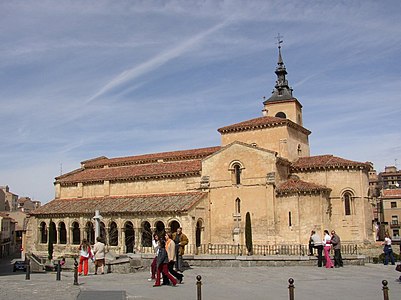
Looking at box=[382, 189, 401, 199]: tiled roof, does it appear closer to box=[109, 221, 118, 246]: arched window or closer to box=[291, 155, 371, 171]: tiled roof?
box=[291, 155, 371, 171]: tiled roof

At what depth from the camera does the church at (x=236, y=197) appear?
35.2 meters

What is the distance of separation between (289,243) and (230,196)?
6332mm

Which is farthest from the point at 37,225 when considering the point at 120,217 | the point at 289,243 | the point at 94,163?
the point at 289,243

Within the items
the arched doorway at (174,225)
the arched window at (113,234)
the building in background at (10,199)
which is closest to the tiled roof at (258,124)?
the arched doorway at (174,225)

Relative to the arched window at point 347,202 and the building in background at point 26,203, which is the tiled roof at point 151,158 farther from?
the building in background at point 26,203

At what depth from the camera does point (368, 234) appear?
36.3 metres

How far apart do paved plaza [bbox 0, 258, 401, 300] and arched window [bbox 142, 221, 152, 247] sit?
62.6ft

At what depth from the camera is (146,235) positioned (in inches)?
1596

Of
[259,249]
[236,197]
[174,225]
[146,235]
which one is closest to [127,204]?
[146,235]

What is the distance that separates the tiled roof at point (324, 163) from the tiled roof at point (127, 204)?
339 inches

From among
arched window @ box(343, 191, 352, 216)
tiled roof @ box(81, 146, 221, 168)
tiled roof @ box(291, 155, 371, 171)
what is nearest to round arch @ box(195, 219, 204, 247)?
tiled roof @ box(81, 146, 221, 168)

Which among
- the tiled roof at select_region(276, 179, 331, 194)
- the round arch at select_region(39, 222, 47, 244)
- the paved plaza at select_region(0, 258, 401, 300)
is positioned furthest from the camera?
the round arch at select_region(39, 222, 47, 244)

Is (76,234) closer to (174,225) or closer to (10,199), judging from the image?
(174,225)

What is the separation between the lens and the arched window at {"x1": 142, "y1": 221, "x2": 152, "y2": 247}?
1570 inches
